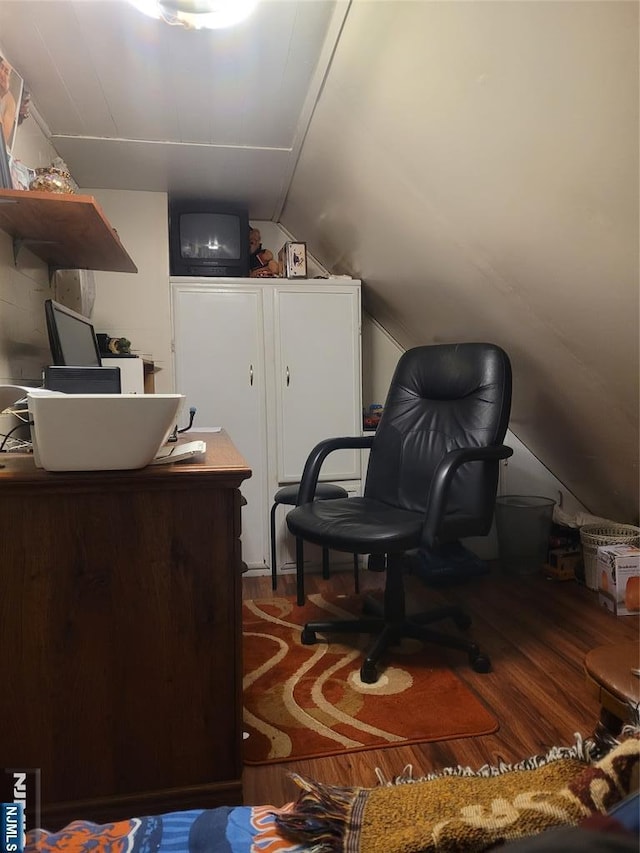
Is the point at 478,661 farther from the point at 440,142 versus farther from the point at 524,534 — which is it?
the point at 440,142

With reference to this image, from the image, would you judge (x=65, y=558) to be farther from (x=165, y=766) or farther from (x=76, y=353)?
(x=76, y=353)

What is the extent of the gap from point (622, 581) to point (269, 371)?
6.43 feet

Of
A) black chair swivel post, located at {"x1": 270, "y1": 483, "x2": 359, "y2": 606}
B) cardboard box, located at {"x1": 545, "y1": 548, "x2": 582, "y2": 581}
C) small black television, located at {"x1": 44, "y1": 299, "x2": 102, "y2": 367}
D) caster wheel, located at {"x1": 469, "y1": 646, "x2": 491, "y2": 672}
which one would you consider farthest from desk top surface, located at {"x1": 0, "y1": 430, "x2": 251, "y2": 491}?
cardboard box, located at {"x1": 545, "y1": 548, "x2": 582, "y2": 581}

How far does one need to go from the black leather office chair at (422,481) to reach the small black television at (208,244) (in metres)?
1.28

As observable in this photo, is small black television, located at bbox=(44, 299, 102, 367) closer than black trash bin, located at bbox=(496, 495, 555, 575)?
Yes

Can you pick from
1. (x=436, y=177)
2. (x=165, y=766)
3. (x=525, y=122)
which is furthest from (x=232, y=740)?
(x=436, y=177)

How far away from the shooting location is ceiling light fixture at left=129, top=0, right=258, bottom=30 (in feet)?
4.87

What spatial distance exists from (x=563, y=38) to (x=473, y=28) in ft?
0.83

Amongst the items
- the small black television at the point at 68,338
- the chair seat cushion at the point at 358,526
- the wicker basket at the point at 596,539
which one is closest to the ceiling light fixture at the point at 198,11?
the small black television at the point at 68,338

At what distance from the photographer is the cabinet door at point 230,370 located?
282 cm

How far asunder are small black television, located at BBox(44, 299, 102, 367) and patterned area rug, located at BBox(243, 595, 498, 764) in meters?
1.21

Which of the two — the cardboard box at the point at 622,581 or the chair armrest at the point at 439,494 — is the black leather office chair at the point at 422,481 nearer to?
the chair armrest at the point at 439,494

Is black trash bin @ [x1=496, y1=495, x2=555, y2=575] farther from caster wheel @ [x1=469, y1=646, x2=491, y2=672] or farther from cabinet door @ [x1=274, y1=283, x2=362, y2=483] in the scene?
caster wheel @ [x1=469, y1=646, x2=491, y2=672]

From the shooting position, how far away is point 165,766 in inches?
45.6
